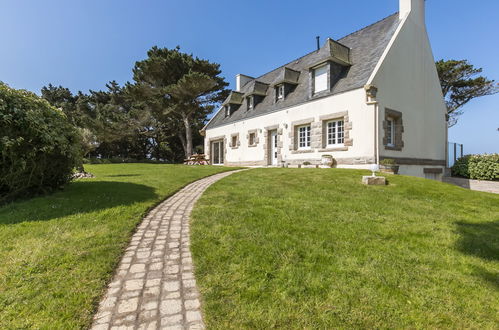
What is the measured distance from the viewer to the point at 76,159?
6602 mm

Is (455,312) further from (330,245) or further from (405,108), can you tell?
(405,108)

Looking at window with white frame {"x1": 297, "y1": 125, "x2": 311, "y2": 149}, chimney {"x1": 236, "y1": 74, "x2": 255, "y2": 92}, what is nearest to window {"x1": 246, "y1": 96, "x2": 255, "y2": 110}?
chimney {"x1": 236, "y1": 74, "x2": 255, "y2": 92}

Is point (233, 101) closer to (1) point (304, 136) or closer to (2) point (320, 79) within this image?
(1) point (304, 136)

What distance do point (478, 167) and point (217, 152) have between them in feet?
60.7

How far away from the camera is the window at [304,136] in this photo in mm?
15039

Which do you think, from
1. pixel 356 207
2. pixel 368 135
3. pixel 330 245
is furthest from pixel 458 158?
pixel 330 245

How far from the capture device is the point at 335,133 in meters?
13.6

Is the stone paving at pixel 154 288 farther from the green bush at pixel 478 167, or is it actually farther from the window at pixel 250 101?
the green bush at pixel 478 167

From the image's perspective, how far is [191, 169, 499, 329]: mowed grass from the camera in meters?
2.23

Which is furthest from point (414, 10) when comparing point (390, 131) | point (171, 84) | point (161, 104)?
point (161, 104)

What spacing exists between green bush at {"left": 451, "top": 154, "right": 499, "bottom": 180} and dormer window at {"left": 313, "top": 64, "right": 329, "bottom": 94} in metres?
9.69

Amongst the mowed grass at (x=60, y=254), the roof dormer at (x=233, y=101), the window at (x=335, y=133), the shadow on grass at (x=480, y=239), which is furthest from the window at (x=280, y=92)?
the shadow on grass at (x=480, y=239)

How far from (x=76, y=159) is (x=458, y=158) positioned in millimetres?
20454

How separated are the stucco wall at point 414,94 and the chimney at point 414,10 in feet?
0.18
